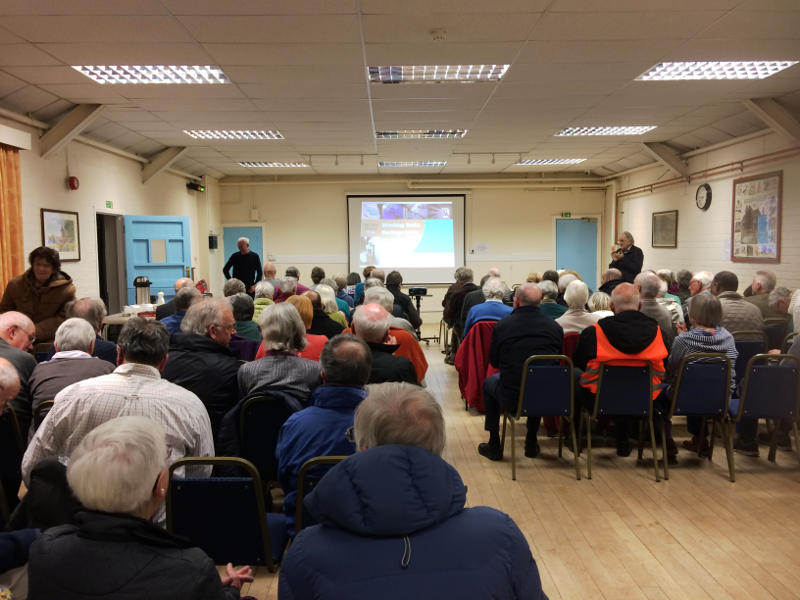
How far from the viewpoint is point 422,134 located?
845 centimetres

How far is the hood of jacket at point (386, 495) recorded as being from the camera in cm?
114

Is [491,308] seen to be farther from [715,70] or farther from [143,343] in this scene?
[143,343]

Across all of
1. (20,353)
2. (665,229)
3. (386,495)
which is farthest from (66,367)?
(665,229)

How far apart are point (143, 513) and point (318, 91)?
17.0 feet

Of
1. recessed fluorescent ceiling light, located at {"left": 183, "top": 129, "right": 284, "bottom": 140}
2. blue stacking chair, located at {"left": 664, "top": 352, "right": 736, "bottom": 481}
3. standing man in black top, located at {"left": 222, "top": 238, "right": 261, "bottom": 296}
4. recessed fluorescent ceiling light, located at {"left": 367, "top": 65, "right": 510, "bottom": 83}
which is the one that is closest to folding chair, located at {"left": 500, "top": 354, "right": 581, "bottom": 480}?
blue stacking chair, located at {"left": 664, "top": 352, "right": 736, "bottom": 481}

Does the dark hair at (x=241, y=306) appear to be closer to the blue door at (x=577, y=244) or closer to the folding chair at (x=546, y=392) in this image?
the folding chair at (x=546, y=392)

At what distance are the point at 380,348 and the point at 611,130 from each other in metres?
6.39

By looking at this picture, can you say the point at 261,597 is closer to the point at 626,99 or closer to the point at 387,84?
the point at 387,84

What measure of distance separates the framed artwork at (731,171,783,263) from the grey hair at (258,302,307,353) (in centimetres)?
632

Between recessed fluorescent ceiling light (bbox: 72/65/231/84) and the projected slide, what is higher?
recessed fluorescent ceiling light (bbox: 72/65/231/84)

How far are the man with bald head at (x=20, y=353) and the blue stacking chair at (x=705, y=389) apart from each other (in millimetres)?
3787

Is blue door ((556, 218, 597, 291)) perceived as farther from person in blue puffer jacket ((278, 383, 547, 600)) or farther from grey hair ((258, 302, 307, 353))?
person in blue puffer jacket ((278, 383, 547, 600))

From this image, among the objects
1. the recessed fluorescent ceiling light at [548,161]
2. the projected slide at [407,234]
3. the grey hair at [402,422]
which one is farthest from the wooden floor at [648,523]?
the projected slide at [407,234]

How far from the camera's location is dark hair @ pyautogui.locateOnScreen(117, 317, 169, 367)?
2369 millimetres
